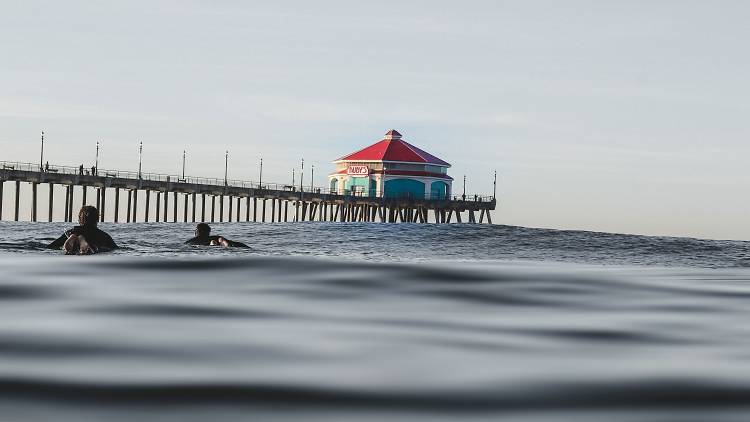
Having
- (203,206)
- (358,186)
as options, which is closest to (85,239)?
(203,206)

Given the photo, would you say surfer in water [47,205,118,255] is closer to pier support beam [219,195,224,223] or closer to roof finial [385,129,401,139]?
pier support beam [219,195,224,223]

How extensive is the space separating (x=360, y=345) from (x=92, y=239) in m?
9.82

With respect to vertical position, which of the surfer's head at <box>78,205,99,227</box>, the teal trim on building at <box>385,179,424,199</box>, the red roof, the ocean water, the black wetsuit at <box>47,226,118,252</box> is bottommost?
the ocean water

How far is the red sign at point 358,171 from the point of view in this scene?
9062 centimetres

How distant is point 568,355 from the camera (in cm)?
476

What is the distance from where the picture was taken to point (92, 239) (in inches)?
550

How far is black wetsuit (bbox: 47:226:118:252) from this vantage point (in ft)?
44.9

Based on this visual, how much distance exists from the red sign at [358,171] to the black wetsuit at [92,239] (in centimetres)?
7592

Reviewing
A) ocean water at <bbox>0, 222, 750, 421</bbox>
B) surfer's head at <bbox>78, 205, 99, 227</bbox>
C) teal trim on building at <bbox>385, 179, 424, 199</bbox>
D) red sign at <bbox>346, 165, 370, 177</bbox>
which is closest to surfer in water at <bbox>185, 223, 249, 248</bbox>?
surfer's head at <bbox>78, 205, 99, 227</bbox>

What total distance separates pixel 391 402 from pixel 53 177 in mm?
63505

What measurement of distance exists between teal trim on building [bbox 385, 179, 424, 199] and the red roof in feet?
6.32

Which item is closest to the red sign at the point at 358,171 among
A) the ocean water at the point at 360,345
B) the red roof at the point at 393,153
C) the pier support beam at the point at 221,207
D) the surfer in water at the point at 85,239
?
the red roof at the point at 393,153

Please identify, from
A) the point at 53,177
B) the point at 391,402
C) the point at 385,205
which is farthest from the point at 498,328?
the point at 385,205

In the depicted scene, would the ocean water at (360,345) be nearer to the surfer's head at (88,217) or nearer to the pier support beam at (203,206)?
the surfer's head at (88,217)
